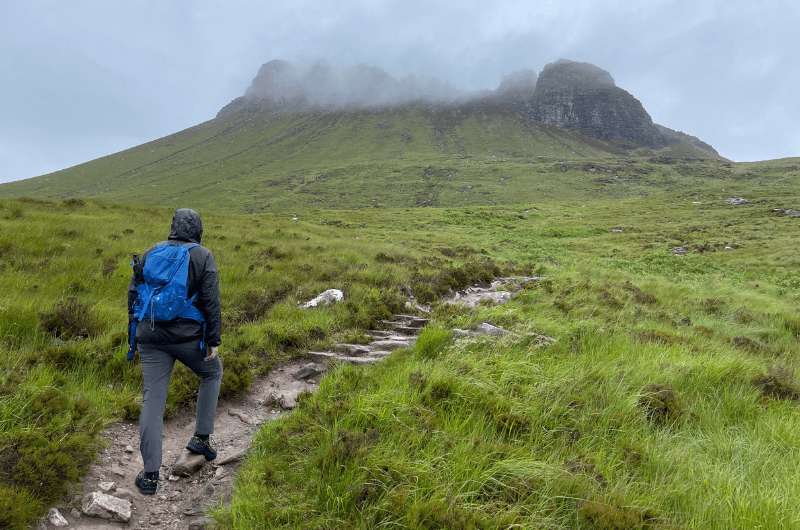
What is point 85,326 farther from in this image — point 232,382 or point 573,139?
point 573,139

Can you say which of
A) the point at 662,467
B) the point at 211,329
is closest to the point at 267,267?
the point at 211,329

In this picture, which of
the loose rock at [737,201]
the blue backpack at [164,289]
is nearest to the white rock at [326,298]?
the blue backpack at [164,289]

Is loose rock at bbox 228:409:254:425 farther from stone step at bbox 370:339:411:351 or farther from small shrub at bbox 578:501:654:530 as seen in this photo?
small shrub at bbox 578:501:654:530

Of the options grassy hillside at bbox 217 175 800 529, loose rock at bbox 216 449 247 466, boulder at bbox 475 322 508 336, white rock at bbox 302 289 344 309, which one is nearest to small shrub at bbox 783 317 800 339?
grassy hillside at bbox 217 175 800 529

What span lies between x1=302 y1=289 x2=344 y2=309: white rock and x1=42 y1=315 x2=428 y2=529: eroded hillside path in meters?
3.33

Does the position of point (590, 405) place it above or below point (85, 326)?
below

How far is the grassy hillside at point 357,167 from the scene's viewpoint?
90.2 meters

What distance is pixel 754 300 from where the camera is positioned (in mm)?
15422

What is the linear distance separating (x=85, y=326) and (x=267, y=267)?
21.2 feet

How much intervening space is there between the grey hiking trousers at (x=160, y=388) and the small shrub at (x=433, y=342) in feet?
11.1

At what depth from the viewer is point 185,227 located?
4750 mm

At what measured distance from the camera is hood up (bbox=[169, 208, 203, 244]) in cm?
471

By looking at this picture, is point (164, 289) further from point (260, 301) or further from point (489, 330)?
point (260, 301)

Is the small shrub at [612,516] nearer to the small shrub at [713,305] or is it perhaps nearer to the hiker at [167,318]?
the hiker at [167,318]
